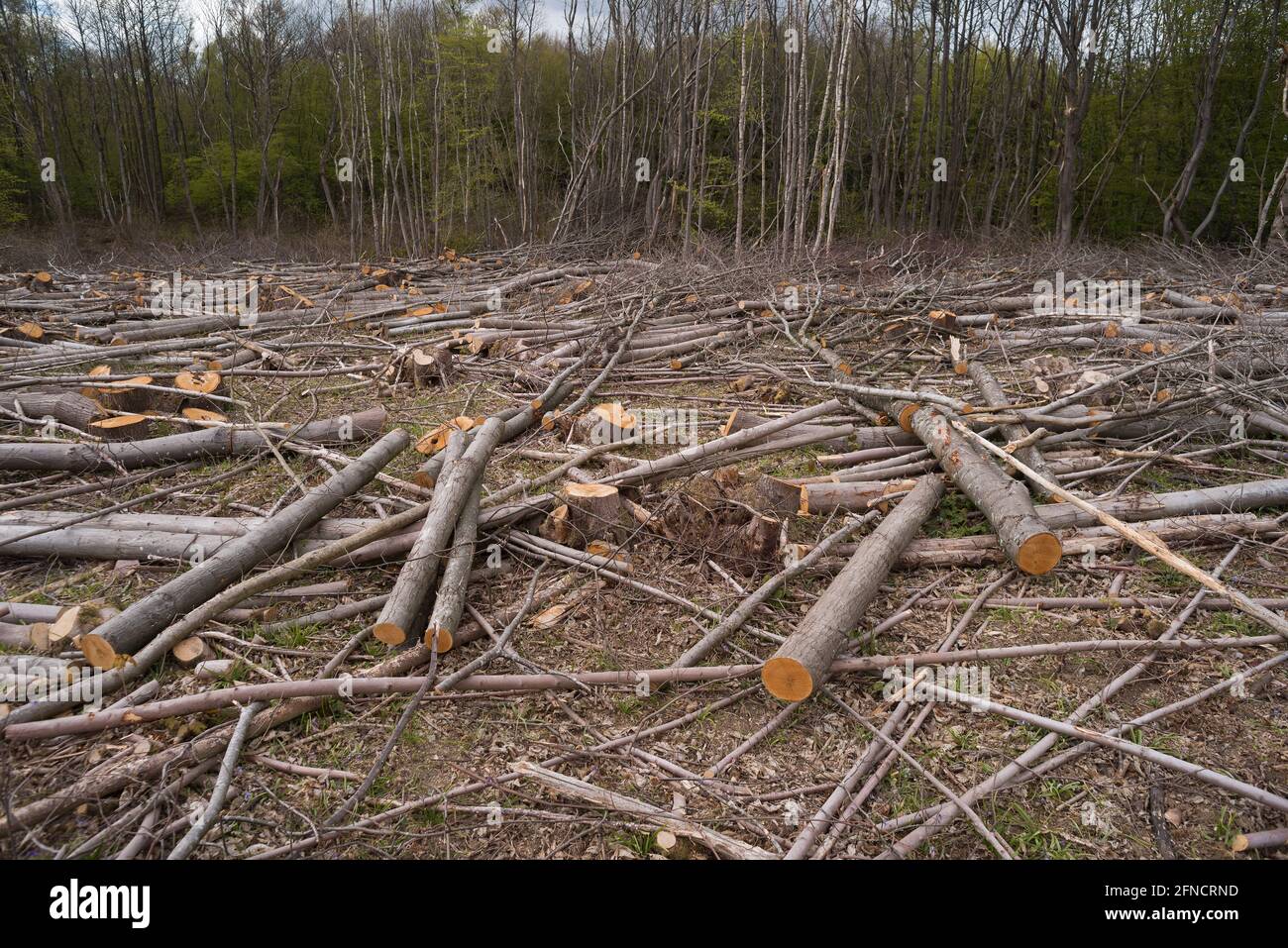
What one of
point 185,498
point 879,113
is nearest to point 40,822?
point 185,498

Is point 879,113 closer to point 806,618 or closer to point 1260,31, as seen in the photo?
point 1260,31

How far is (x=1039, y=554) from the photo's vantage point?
142 inches

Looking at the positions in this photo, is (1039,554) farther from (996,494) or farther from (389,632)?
(389,632)

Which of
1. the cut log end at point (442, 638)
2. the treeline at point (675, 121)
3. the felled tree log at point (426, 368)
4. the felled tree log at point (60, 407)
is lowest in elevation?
the cut log end at point (442, 638)

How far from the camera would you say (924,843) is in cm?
242

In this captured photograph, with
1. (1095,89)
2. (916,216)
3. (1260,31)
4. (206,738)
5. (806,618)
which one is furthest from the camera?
A: (916,216)

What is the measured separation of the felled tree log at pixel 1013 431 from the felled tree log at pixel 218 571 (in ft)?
13.0

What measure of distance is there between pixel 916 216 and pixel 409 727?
71.7ft

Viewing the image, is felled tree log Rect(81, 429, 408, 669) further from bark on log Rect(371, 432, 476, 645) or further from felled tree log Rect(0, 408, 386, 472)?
felled tree log Rect(0, 408, 386, 472)

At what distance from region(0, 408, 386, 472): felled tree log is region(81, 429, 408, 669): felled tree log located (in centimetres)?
111

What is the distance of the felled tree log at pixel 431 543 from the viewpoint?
10.3 feet

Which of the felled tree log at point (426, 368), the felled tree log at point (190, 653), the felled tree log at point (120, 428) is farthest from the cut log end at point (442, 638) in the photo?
the felled tree log at point (426, 368)

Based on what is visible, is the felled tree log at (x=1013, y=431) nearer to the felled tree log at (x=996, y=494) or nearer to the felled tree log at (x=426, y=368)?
the felled tree log at (x=996, y=494)

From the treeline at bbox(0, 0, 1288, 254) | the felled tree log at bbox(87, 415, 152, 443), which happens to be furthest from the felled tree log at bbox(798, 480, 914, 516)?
the treeline at bbox(0, 0, 1288, 254)
